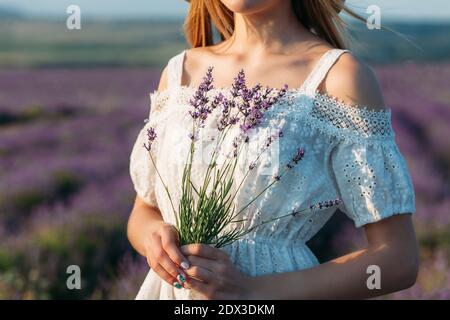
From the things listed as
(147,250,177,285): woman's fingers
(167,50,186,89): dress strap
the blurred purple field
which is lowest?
the blurred purple field

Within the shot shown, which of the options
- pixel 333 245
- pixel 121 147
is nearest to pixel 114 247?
pixel 333 245

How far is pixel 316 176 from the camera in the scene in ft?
7.28

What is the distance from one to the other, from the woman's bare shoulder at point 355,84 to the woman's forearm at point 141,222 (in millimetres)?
582

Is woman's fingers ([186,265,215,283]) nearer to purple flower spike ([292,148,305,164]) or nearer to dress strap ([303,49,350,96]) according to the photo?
purple flower spike ([292,148,305,164])

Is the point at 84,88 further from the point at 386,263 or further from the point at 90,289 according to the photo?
the point at 386,263

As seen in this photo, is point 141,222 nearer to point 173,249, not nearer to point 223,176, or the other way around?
point 223,176

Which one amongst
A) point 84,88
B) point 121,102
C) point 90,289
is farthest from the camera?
point 84,88

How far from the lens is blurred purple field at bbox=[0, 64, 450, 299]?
5266 mm

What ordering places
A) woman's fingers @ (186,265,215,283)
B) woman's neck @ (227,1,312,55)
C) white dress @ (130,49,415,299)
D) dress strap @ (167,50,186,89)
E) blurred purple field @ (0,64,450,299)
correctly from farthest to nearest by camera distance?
blurred purple field @ (0,64,450,299) → dress strap @ (167,50,186,89) → woman's neck @ (227,1,312,55) → white dress @ (130,49,415,299) → woman's fingers @ (186,265,215,283)

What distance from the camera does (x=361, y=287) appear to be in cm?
213

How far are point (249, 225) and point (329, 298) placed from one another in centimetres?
26

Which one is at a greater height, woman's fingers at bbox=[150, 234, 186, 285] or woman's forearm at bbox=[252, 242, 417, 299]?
woman's fingers at bbox=[150, 234, 186, 285]

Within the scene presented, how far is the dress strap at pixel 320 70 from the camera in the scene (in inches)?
87.9

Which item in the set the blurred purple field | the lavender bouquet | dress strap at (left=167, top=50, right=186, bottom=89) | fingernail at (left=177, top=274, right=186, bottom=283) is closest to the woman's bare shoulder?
the lavender bouquet
